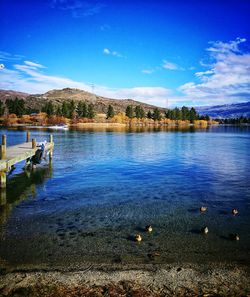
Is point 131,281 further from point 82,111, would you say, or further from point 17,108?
point 82,111

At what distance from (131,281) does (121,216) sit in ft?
23.0

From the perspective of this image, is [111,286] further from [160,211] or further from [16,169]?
[16,169]

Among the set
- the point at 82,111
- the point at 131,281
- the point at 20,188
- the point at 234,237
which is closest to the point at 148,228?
the point at 234,237

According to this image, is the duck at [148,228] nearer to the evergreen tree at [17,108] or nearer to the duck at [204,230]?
the duck at [204,230]

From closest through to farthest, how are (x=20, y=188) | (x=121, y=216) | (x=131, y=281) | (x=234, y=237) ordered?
(x=131, y=281) → (x=234, y=237) → (x=121, y=216) → (x=20, y=188)

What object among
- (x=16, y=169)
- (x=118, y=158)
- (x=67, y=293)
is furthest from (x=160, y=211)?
(x=118, y=158)

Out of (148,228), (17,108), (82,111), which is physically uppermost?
(17,108)

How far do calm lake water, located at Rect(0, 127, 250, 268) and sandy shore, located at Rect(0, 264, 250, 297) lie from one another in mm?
784

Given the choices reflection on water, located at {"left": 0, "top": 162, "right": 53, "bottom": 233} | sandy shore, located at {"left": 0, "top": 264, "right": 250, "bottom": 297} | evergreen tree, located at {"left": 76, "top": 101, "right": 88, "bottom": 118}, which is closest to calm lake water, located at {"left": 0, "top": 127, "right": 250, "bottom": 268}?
reflection on water, located at {"left": 0, "top": 162, "right": 53, "bottom": 233}

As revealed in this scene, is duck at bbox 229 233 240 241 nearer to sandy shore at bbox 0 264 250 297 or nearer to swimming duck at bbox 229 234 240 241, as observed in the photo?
swimming duck at bbox 229 234 240 241

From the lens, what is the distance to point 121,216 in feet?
53.7

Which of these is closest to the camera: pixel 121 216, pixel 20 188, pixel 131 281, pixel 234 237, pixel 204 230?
pixel 131 281

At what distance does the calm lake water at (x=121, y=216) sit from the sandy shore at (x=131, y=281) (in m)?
0.78

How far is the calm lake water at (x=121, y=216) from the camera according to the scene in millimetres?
11719
